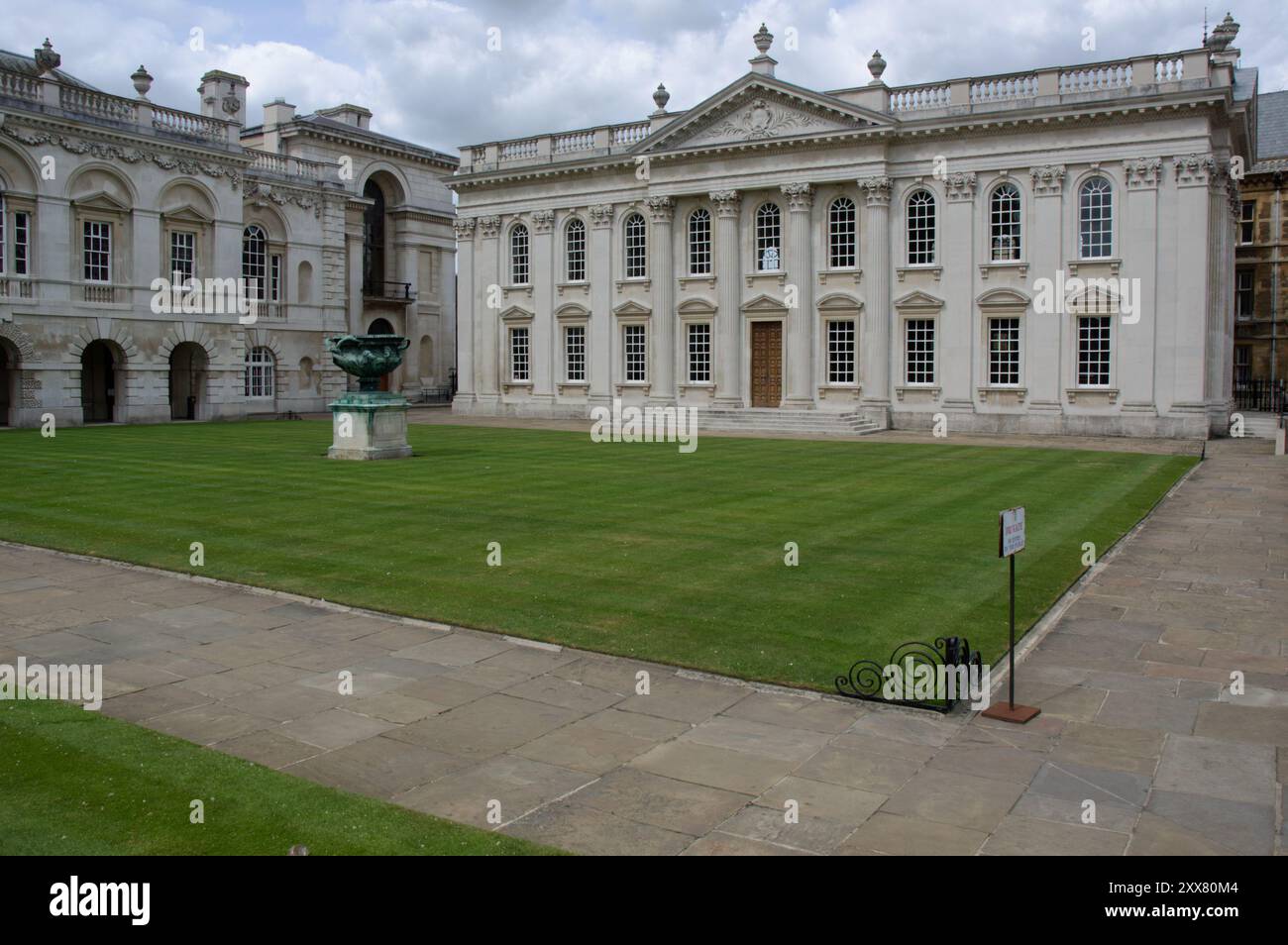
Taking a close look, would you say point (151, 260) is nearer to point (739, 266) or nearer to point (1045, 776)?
point (739, 266)

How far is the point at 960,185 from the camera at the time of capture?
136ft

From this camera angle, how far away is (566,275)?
51.8 metres

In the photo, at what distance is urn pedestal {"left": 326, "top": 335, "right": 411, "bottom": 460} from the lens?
27.3m

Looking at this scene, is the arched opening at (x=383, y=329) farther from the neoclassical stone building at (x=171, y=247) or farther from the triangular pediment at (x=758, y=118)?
the triangular pediment at (x=758, y=118)

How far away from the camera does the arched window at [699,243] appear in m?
47.9

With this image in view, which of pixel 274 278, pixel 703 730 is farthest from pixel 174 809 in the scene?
pixel 274 278

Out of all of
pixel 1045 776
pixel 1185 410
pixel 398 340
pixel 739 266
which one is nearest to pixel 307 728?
Result: pixel 1045 776

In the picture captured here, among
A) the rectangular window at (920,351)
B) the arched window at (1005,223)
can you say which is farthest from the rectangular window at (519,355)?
the arched window at (1005,223)

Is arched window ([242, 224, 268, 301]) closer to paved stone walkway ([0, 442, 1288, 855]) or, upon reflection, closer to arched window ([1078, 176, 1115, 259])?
arched window ([1078, 176, 1115, 259])

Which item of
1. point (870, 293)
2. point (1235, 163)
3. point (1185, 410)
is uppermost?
point (1235, 163)

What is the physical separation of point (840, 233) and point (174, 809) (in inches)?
1623

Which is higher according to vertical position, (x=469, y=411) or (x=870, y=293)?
(x=870, y=293)

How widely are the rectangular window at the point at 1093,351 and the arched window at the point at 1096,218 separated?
240 cm
